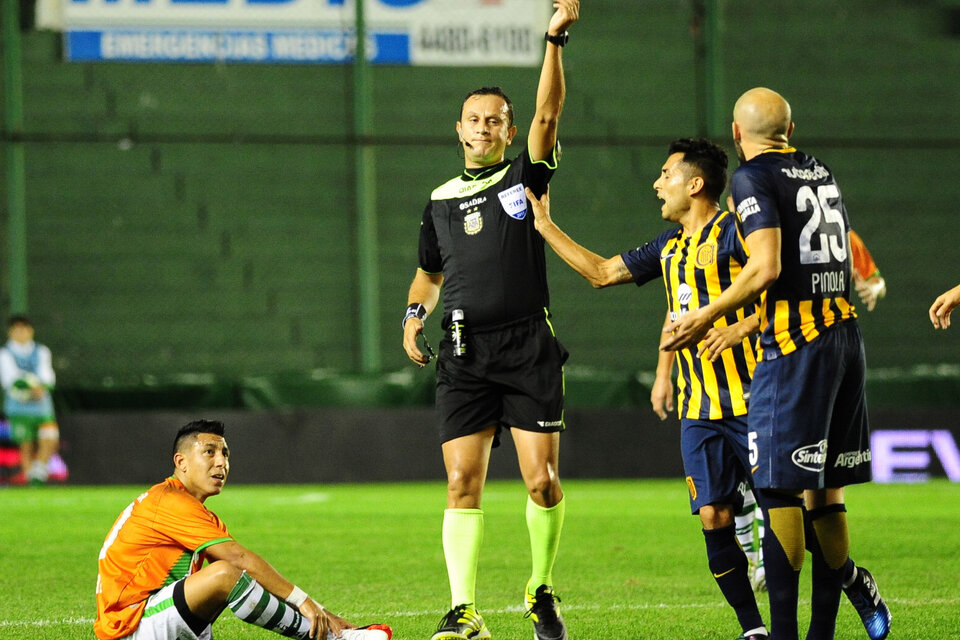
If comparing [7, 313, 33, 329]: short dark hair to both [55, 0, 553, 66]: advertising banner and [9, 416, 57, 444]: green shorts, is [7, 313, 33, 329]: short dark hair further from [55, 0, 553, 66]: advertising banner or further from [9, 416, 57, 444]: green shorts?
[55, 0, 553, 66]: advertising banner

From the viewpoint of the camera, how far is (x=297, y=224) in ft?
57.6

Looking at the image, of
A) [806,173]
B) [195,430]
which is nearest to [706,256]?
[806,173]

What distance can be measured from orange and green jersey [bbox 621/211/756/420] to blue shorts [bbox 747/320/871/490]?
614 mm

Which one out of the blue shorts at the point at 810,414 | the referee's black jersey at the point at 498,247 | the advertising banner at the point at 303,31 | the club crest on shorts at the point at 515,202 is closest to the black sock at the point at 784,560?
the blue shorts at the point at 810,414

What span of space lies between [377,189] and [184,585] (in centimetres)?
1331

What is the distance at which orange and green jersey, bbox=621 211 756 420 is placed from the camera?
528 cm

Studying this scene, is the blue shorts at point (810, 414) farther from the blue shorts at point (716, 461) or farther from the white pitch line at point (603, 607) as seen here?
the white pitch line at point (603, 607)

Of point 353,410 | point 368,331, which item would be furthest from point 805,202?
point 368,331

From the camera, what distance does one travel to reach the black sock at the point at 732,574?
16.6 ft

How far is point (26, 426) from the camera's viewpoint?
599 inches

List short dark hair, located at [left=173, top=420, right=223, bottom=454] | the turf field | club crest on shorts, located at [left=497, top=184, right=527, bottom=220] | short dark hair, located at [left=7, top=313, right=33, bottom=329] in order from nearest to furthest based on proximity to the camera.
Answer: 1. short dark hair, located at [left=173, top=420, right=223, bottom=454]
2. club crest on shorts, located at [left=497, top=184, right=527, bottom=220]
3. the turf field
4. short dark hair, located at [left=7, top=313, right=33, bottom=329]

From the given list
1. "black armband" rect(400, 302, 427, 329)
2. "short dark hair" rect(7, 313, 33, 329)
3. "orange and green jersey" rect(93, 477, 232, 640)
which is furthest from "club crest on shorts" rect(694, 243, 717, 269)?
"short dark hair" rect(7, 313, 33, 329)

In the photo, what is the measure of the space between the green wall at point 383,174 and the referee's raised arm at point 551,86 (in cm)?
1167

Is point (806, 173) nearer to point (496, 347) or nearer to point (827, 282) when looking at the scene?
point (827, 282)
